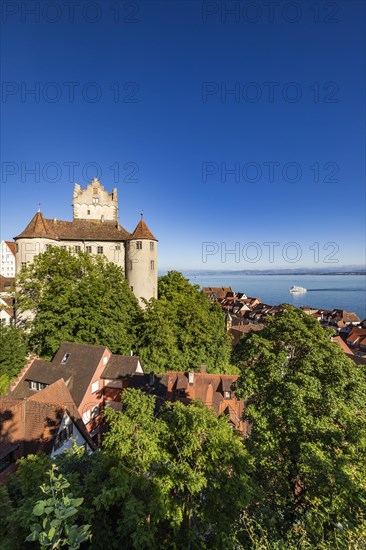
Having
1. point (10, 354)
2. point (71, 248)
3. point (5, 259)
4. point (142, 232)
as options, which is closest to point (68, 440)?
point (10, 354)

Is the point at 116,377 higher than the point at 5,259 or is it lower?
lower

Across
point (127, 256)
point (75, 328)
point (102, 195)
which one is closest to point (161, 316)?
point (75, 328)

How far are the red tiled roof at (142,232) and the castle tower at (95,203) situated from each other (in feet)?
28.3

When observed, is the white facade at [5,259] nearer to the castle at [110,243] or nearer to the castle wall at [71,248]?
the castle at [110,243]

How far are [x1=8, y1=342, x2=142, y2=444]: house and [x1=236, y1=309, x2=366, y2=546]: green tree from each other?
12.8 m

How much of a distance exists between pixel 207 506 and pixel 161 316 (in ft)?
65.6

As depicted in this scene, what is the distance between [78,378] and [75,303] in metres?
7.23

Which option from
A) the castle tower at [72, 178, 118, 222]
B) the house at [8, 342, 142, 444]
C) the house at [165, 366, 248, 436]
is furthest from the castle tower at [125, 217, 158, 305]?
the house at [8, 342, 142, 444]

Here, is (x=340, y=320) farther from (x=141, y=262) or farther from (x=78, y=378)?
(x=78, y=378)

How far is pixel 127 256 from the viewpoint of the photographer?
34.0 metres

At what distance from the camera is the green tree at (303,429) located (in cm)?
813

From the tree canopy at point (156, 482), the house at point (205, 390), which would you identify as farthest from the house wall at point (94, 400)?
the tree canopy at point (156, 482)

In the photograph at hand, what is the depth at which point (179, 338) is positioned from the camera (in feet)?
97.3

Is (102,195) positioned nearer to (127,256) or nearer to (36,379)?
(127,256)
